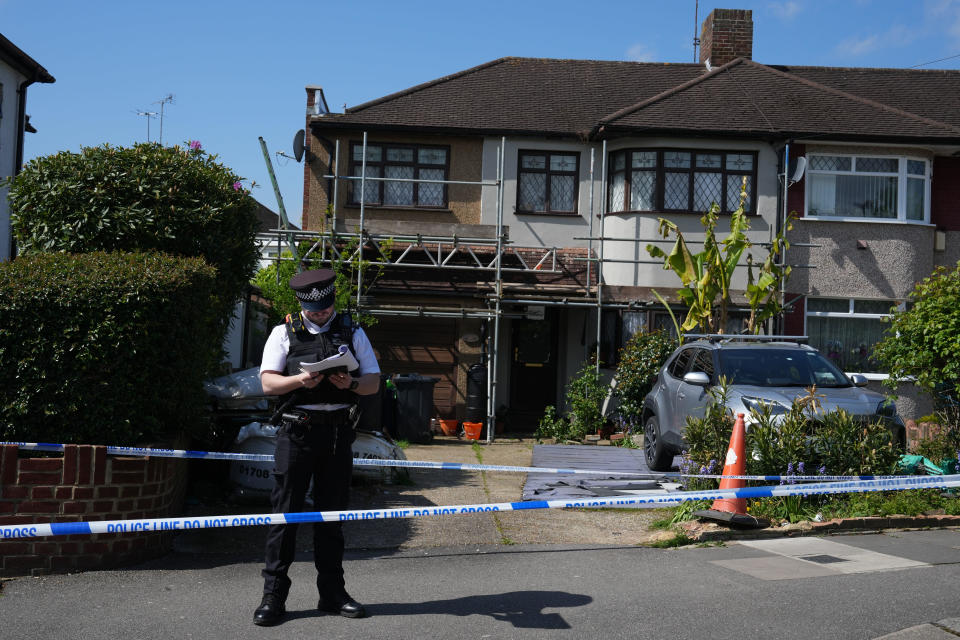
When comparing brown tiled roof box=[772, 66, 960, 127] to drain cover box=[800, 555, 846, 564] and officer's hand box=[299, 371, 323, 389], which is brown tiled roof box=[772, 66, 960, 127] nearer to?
drain cover box=[800, 555, 846, 564]

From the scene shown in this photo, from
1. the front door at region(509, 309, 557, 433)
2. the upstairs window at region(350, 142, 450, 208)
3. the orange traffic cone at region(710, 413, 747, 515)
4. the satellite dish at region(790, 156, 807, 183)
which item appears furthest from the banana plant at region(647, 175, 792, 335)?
the orange traffic cone at region(710, 413, 747, 515)

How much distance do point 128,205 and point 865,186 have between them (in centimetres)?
1365

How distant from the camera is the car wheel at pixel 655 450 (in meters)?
10.6

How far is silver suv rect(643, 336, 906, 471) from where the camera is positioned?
8.69m

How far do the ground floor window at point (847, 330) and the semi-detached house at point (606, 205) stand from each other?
26 millimetres

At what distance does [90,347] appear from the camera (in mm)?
6090

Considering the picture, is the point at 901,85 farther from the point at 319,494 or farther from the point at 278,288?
the point at 319,494

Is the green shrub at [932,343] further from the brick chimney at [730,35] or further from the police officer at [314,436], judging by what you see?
the brick chimney at [730,35]

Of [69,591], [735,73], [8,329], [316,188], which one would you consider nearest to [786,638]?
[69,591]

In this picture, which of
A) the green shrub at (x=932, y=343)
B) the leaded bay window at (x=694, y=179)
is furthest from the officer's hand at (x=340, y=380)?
the leaded bay window at (x=694, y=179)

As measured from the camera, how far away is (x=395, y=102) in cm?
1803

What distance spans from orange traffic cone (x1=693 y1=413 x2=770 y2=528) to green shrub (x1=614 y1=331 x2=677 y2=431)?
7.47 meters

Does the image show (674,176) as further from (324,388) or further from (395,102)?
(324,388)

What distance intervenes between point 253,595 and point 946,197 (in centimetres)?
1594
